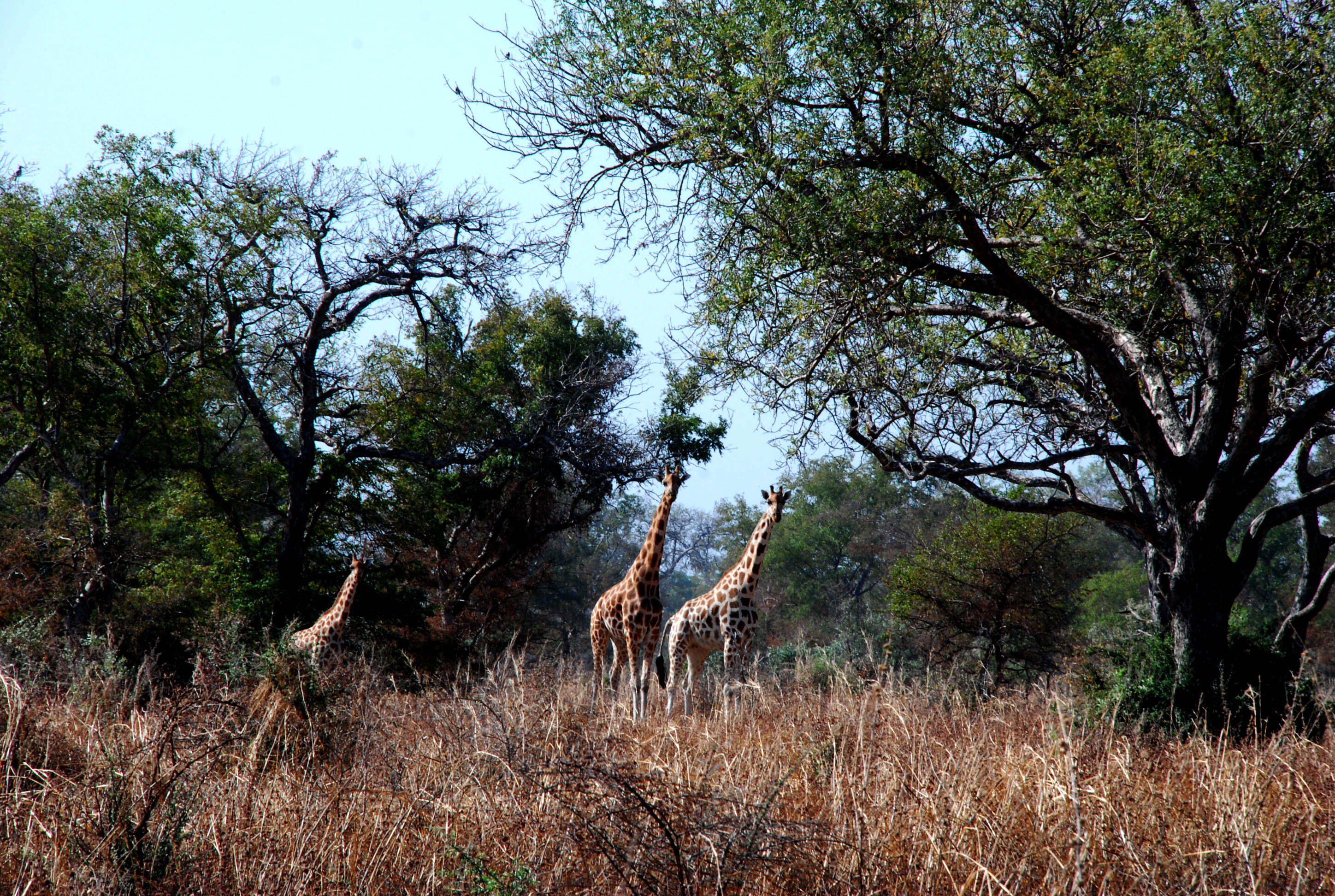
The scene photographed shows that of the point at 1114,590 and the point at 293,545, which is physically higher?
the point at 1114,590

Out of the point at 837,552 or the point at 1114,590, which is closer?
the point at 1114,590

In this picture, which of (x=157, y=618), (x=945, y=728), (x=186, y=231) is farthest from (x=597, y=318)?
(x=945, y=728)

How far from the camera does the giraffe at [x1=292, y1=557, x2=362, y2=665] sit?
37.8 feet

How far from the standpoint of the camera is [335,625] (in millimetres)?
11922

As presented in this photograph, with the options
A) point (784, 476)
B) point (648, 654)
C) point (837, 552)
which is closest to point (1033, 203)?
point (784, 476)

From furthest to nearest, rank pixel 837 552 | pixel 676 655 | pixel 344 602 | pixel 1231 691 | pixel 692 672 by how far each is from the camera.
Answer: pixel 837 552, pixel 344 602, pixel 676 655, pixel 692 672, pixel 1231 691

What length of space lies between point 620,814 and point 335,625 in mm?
9760

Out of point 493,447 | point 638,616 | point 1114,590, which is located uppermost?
point 493,447

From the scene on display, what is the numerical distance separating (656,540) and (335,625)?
4.55 metres

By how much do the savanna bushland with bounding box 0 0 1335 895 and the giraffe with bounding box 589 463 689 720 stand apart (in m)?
0.93

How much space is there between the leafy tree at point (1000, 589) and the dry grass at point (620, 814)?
10599 mm

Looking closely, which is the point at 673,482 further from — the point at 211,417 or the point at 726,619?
the point at 211,417

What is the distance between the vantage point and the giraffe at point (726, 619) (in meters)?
9.95

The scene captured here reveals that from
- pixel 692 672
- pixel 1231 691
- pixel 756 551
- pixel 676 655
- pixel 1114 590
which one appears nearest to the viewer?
pixel 1231 691
